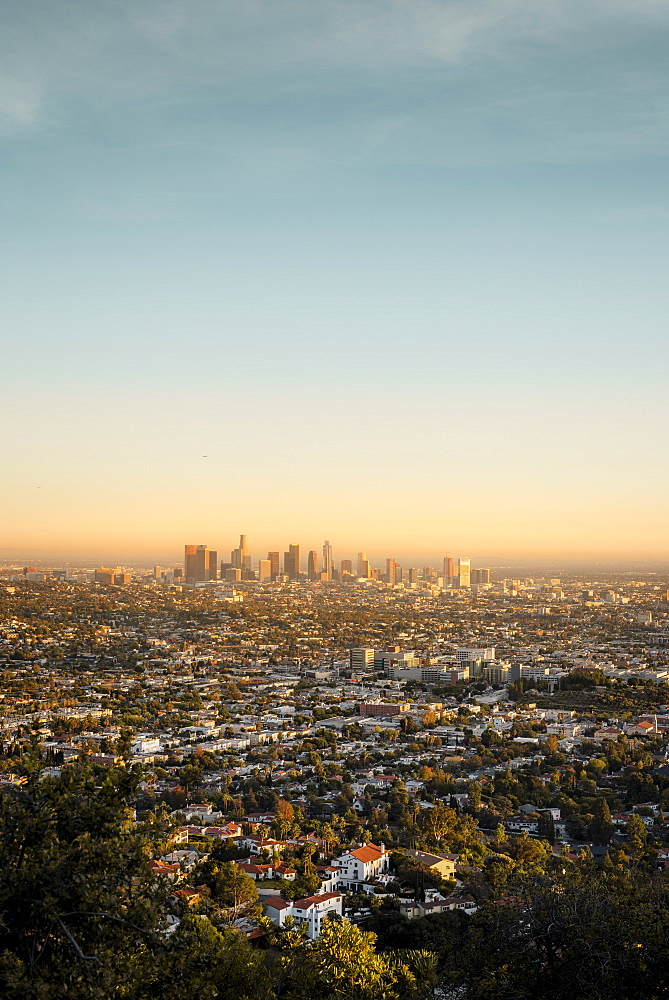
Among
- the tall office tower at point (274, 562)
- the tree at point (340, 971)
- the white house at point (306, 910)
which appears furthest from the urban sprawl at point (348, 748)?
the tall office tower at point (274, 562)

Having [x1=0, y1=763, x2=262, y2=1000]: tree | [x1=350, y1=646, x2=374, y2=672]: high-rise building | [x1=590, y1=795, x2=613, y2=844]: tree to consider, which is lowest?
[x1=350, y1=646, x2=374, y2=672]: high-rise building

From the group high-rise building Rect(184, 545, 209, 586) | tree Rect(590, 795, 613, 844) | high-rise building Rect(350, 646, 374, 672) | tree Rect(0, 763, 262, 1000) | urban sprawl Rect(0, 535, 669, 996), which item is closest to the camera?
tree Rect(0, 763, 262, 1000)

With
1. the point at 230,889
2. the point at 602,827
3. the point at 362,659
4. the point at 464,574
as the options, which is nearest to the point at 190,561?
the point at 464,574

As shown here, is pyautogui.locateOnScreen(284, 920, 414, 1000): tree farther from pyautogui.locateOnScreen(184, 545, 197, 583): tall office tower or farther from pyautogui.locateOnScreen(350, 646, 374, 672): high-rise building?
pyautogui.locateOnScreen(184, 545, 197, 583): tall office tower

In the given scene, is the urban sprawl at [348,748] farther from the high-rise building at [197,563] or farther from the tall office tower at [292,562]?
the tall office tower at [292,562]

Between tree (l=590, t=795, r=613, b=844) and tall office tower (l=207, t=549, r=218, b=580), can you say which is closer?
tree (l=590, t=795, r=613, b=844)

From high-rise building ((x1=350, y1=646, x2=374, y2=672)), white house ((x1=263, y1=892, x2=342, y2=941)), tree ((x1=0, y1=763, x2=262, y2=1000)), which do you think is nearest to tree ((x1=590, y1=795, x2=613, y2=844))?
white house ((x1=263, y1=892, x2=342, y2=941))

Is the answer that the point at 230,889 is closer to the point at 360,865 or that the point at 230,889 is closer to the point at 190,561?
the point at 360,865
